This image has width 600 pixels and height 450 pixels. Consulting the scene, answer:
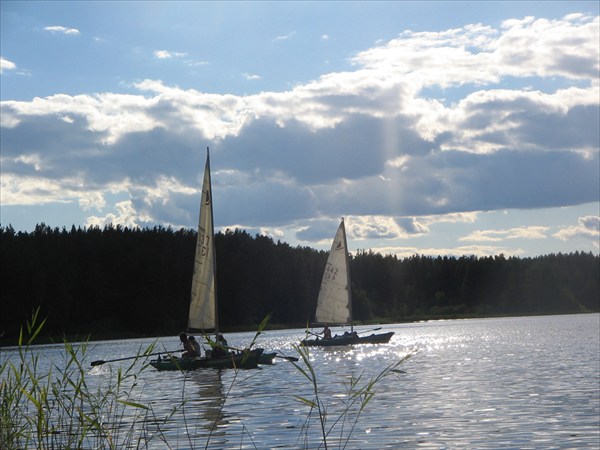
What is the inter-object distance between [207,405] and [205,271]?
14.0m

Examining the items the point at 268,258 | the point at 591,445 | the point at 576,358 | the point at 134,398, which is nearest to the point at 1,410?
the point at 591,445

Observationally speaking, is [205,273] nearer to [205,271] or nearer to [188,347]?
[205,271]

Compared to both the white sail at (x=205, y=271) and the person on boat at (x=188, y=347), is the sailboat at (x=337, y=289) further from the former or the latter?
the person on boat at (x=188, y=347)

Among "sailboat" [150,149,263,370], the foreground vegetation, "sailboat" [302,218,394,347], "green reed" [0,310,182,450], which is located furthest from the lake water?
"sailboat" [302,218,394,347]

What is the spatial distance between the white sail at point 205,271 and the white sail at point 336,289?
26.1 meters

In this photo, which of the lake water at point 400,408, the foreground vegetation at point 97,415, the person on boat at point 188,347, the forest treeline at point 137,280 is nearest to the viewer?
the foreground vegetation at point 97,415

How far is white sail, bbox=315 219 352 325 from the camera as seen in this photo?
230 ft

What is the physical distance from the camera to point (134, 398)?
3312 cm

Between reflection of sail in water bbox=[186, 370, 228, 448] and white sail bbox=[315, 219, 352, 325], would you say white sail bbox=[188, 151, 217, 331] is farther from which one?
white sail bbox=[315, 219, 352, 325]

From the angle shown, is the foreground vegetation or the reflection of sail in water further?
the reflection of sail in water

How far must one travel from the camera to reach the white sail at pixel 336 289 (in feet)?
230

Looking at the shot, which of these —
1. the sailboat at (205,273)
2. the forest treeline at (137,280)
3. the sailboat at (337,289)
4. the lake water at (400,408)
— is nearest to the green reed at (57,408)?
the lake water at (400,408)

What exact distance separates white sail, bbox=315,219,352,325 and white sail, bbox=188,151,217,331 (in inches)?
1029

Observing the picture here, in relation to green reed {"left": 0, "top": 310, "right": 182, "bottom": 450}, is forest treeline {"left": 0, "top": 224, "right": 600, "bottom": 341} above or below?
above
